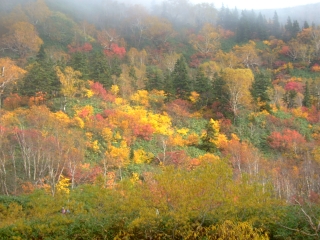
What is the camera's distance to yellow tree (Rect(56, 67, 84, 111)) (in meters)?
31.7

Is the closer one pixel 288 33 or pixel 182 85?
pixel 182 85

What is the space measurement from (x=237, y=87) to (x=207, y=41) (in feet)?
104

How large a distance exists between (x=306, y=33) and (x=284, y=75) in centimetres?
1582

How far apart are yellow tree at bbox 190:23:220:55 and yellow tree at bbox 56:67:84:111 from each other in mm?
35158

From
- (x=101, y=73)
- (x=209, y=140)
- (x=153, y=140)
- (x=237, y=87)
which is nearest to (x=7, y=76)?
(x=101, y=73)

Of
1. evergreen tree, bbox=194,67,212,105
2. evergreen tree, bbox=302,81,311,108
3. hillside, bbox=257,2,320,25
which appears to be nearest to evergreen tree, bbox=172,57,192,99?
evergreen tree, bbox=194,67,212,105

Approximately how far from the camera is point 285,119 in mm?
34500

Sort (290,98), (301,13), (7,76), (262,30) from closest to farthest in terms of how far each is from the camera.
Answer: (7,76) < (290,98) < (262,30) < (301,13)

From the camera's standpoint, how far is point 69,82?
32188mm

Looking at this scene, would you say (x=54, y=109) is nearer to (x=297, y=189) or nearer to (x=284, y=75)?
(x=297, y=189)

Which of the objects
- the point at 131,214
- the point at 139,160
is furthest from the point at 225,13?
the point at 131,214

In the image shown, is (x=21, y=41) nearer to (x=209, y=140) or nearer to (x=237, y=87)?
(x=237, y=87)

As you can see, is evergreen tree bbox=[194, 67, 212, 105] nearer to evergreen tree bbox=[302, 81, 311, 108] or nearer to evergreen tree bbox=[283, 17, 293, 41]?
evergreen tree bbox=[302, 81, 311, 108]

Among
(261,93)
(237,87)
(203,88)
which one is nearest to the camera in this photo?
(237,87)
